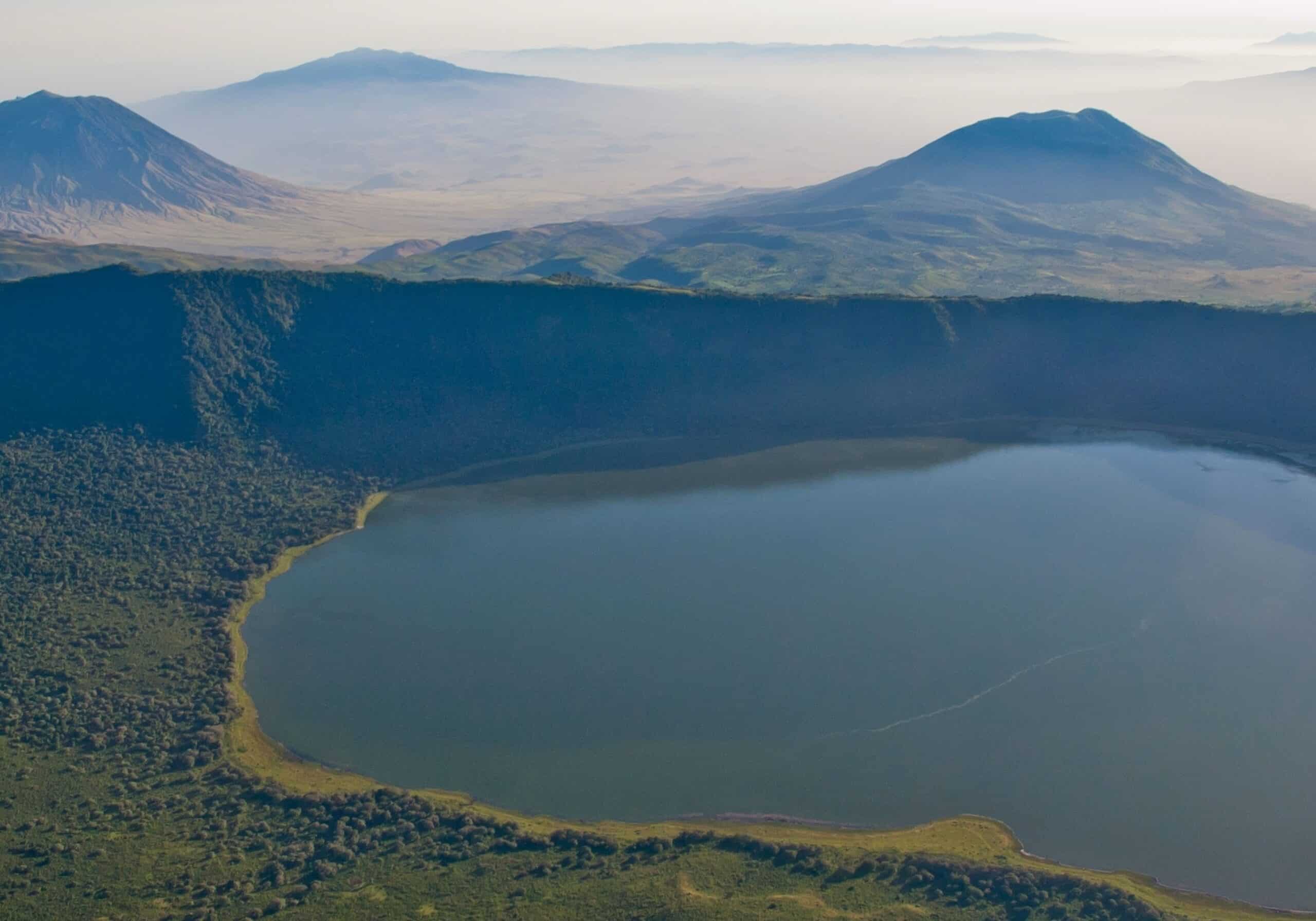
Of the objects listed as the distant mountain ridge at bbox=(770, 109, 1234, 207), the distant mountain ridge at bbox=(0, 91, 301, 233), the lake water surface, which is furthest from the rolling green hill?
the distant mountain ridge at bbox=(0, 91, 301, 233)

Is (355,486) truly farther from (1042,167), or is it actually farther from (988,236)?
(1042,167)

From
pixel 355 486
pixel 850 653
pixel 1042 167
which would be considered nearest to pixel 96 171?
pixel 1042 167

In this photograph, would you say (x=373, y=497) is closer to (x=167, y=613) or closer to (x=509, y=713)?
(x=167, y=613)

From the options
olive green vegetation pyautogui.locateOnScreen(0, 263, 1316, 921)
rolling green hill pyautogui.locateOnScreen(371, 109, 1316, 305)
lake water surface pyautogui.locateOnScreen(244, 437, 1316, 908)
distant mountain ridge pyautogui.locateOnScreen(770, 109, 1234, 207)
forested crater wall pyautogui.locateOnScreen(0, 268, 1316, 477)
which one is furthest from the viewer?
distant mountain ridge pyautogui.locateOnScreen(770, 109, 1234, 207)

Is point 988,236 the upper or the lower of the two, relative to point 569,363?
upper

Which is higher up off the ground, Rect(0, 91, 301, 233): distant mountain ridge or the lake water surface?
Rect(0, 91, 301, 233): distant mountain ridge

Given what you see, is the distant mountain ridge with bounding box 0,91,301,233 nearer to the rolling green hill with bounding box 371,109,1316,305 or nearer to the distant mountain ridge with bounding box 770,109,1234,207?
the rolling green hill with bounding box 371,109,1316,305
